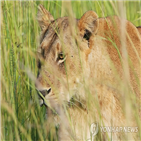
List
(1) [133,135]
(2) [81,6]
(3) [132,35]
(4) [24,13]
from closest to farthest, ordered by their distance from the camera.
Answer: (1) [133,135] → (3) [132,35] → (4) [24,13] → (2) [81,6]

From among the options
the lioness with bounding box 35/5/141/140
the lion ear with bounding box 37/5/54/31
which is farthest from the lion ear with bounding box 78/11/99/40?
the lion ear with bounding box 37/5/54/31

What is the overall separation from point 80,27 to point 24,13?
1.01 meters

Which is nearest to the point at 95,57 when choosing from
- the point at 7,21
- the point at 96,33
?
the point at 96,33

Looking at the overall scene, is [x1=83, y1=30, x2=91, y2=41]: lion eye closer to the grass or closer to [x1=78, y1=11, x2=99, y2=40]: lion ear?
[x1=78, y1=11, x2=99, y2=40]: lion ear

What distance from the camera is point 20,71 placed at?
246 centimetres

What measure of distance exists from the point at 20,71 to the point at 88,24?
2.32 feet

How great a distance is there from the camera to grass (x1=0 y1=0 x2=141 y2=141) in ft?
6.58

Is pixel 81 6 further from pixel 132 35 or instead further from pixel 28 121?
pixel 28 121

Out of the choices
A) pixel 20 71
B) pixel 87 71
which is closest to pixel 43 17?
pixel 20 71

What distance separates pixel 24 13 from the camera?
2914mm

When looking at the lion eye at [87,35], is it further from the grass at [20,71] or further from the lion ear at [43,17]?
the lion ear at [43,17]

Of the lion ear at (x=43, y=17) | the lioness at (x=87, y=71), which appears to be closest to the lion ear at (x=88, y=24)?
the lioness at (x=87, y=71)

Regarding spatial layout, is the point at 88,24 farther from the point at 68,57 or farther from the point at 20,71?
the point at 20,71

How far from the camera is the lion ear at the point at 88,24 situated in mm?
2023
